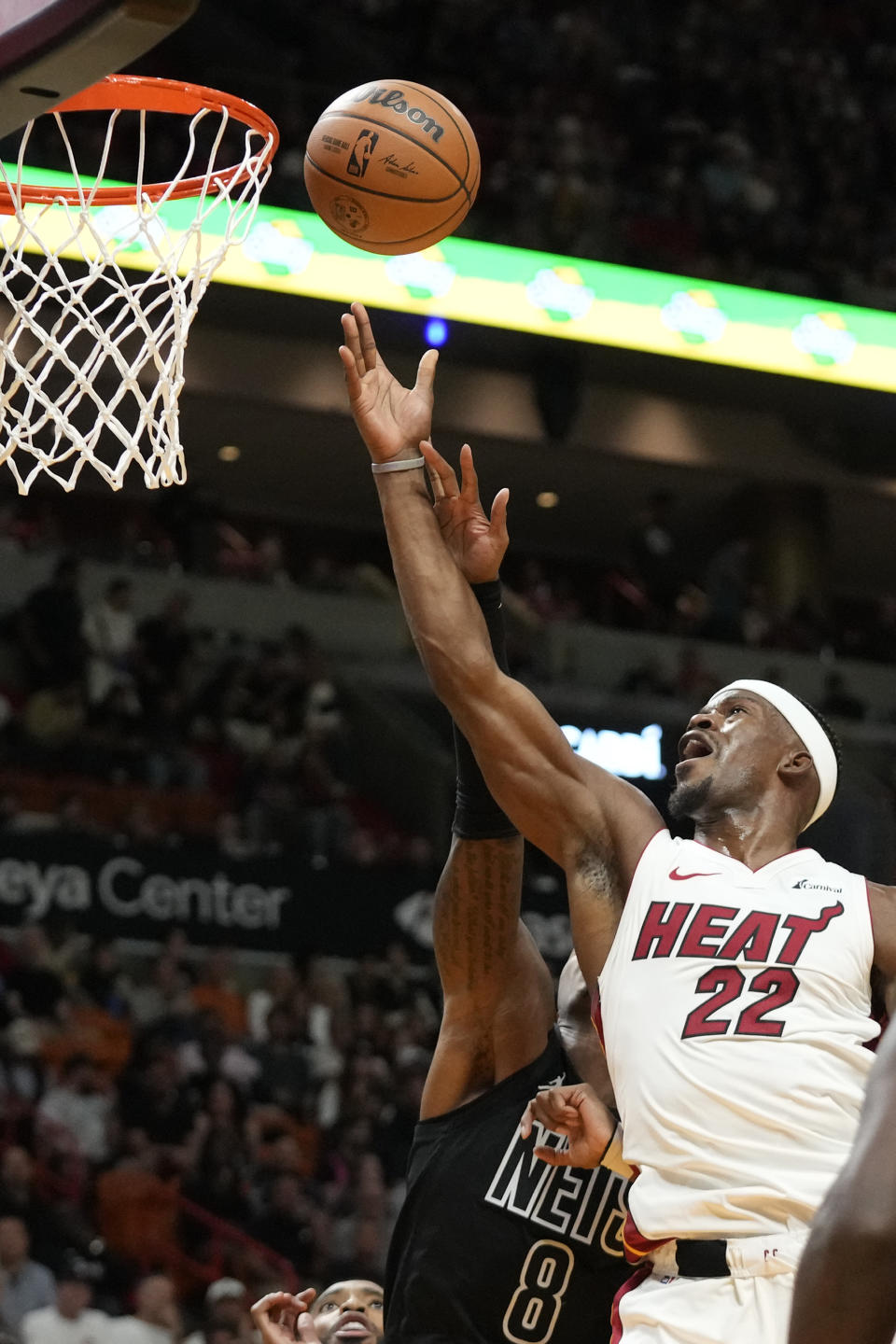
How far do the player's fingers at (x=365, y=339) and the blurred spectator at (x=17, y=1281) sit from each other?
539 cm

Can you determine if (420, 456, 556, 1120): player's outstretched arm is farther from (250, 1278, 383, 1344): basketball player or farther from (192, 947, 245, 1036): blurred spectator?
(192, 947, 245, 1036): blurred spectator

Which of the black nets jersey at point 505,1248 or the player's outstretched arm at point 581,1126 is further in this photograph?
the black nets jersey at point 505,1248

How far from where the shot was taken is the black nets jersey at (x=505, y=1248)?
3773 millimetres

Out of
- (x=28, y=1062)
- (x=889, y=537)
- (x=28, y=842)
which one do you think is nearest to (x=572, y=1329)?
(x=28, y=1062)

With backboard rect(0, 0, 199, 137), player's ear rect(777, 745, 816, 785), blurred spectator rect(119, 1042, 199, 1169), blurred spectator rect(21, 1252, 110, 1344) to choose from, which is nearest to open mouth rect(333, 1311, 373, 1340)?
player's ear rect(777, 745, 816, 785)

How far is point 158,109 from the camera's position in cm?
412

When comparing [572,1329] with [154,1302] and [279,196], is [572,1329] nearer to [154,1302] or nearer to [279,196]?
[154,1302]

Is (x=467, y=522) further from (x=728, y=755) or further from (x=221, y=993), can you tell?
(x=221, y=993)

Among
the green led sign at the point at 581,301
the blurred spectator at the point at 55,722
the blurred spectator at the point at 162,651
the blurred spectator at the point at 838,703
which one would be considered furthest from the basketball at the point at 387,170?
the blurred spectator at the point at 838,703

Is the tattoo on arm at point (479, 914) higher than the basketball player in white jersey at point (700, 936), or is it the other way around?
the basketball player in white jersey at point (700, 936)

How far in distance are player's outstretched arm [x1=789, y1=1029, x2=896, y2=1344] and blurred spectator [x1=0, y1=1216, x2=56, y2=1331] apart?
286 inches

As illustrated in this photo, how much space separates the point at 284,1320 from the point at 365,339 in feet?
7.04

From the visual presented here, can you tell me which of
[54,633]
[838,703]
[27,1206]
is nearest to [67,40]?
[27,1206]

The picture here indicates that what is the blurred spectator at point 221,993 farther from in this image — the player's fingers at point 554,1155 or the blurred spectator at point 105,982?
the player's fingers at point 554,1155
